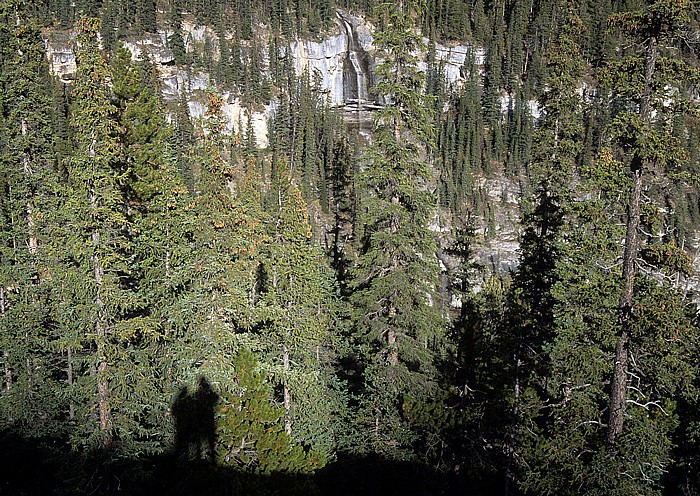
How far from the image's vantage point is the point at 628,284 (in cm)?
1045

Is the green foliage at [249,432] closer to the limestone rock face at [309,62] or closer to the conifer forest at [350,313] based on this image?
the conifer forest at [350,313]

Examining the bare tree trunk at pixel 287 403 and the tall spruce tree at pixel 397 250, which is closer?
the tall spruce tree at pixel 397 250

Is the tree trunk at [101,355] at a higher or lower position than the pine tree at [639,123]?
lower

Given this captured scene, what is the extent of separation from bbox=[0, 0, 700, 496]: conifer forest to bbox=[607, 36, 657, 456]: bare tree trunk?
5cm

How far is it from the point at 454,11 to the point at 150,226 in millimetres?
130130

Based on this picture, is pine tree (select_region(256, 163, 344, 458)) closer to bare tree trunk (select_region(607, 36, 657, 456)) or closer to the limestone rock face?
bare tree trunk (select_region(607, 36, 657, 456))

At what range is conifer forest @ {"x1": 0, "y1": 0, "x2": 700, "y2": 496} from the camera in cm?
1051

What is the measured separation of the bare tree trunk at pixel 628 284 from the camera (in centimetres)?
1030

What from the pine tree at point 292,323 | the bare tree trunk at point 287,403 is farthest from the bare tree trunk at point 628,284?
the bare tree trunk at point 287,403

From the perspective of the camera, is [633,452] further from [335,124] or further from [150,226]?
[335,124]

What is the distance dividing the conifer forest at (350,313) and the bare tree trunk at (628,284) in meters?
0.05

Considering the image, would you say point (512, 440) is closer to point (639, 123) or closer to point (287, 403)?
point (287, 403)

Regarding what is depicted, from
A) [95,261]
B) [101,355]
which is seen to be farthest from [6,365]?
[95,261]

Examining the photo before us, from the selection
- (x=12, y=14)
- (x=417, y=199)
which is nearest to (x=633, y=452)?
(x=417, y=199)
